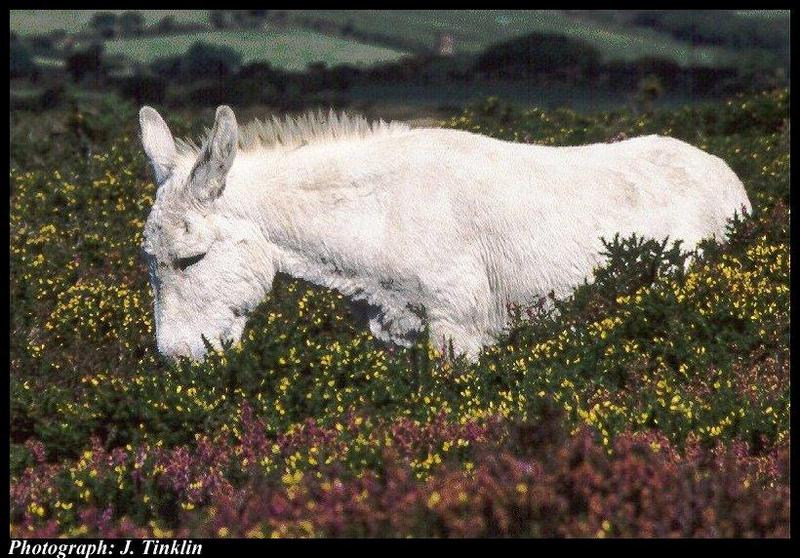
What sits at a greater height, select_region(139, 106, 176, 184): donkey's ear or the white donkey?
select_region(139, 106, 176, 184): donkey's ear

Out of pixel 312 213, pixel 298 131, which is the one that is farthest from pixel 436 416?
pixel 298 131

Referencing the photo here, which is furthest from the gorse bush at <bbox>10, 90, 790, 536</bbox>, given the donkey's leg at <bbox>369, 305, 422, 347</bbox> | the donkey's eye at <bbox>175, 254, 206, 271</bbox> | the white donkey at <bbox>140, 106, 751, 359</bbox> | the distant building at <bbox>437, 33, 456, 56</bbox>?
the distant building at <bbox>437, 33, 456, 56</bbox>

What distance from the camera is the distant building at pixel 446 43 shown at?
72.2 ft

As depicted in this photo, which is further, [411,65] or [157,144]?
[411,65]

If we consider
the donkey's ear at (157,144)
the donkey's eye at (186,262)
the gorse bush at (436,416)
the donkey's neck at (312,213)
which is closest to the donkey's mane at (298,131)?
the donkey's ear at (157,144)

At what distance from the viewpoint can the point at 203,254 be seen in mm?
9711

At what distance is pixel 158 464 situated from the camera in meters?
8.20

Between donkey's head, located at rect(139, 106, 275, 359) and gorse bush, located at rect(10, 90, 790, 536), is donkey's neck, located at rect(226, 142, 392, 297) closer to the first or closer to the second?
donkey's head, located at rect(139, 106, 275, 359)

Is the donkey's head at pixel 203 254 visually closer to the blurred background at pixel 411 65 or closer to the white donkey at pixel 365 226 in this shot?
the white donkey at pixel 365 226

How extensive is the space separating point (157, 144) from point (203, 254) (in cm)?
106

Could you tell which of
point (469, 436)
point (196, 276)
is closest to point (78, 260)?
point (196, 276)

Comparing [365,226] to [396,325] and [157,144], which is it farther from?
[157,144]

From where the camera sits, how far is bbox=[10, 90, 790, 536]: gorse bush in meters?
6.25

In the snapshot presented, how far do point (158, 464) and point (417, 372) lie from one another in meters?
2.01
